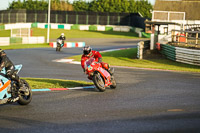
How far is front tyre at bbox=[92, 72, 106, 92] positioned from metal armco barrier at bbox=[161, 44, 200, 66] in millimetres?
11961

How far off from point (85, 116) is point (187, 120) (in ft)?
6.85

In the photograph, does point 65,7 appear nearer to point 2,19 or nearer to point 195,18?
point 2,19

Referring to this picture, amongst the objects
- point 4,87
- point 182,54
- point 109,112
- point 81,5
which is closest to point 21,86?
point 4,87

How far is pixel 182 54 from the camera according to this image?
24375 millimetres

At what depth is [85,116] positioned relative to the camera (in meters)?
8.19

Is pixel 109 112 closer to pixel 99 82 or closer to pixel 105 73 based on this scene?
pixel 99 82

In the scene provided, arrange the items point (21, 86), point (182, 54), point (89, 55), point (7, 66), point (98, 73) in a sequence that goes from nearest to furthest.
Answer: point (7, 66) → point (21, 86) → point (98, 73) → point (89, 55) → point (182, 54)

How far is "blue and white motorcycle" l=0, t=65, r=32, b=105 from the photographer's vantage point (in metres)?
9.02

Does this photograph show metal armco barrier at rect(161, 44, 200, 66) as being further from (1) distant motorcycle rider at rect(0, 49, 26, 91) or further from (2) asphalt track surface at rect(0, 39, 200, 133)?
(1) distant motorcycle rider at rect(0, 49, 26, 91)

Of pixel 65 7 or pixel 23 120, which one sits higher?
pixel 65 7

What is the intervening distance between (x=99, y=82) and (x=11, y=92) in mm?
3448

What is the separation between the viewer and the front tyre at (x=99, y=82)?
1191cm

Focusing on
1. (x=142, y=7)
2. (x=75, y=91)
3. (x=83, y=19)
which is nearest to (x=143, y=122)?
(x=75, y=91)

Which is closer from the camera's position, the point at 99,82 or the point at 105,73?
the point at 99,82
